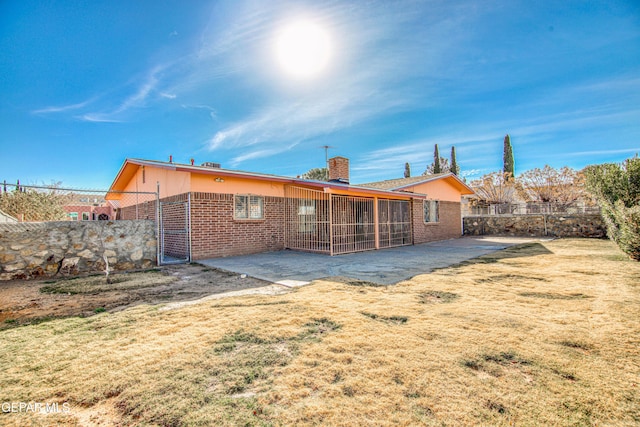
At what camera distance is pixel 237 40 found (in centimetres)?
864

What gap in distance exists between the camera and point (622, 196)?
8.74 metres

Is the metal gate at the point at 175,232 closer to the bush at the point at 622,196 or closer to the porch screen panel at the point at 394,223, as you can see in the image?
the porch screen panel at the point at 394,223

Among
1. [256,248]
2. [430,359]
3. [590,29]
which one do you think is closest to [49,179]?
[256,248]

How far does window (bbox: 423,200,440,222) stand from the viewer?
16141mm

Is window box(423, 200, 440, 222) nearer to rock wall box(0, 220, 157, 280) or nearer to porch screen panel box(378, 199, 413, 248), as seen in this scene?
porch screen panel box(378, 199, 413, 248)

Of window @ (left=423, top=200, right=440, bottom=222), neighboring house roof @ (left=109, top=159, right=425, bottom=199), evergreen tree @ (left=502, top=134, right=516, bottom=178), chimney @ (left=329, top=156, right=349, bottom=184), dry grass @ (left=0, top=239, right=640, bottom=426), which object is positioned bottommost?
dry grass @ (left=0, top=239, right=640, bottom=426)

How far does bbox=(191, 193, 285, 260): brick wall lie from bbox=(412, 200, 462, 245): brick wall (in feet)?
24.8

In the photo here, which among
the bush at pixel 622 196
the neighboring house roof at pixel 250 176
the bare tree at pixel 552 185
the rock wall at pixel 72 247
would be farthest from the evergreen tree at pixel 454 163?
the rock wall at pixel 72 247

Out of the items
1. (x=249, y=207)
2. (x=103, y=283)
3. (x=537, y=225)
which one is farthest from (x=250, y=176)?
(x=537, y=225)

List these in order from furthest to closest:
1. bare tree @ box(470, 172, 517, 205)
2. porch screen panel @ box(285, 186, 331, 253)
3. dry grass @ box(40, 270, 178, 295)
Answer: bare tree @ box(470, 172, 517, 205), porch screen panel @ box(285, 186, 331, 253), dry grass @ box(40, 270, 178, 295)

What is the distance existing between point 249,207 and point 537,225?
18.3 m

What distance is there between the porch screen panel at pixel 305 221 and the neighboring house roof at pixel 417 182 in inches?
172

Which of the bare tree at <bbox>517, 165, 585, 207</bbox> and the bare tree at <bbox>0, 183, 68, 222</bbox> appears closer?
the bare tree at <bbox>0, 183, 68, 222</bbox>

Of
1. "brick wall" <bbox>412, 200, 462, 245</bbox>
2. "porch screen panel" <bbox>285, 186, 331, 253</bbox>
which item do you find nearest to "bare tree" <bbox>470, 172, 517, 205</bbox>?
"brick wall" <bbox>412, 200, 462, 245</bbox>
